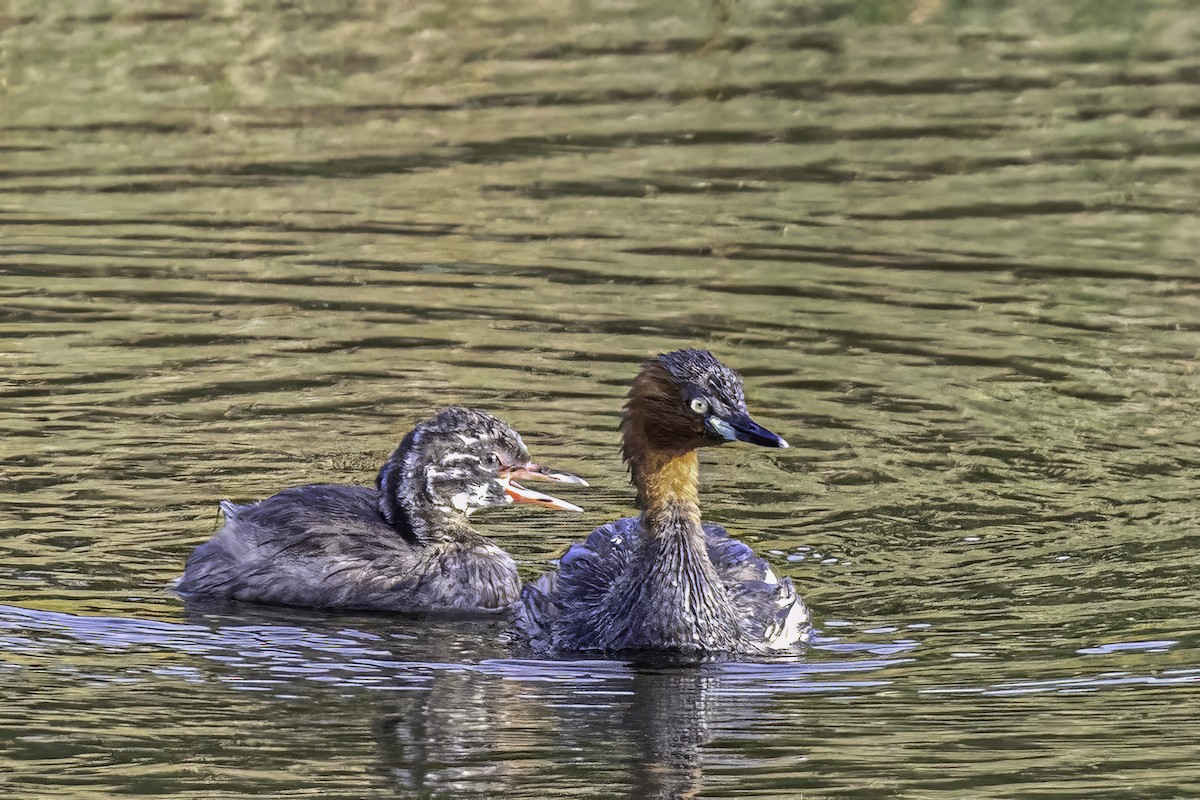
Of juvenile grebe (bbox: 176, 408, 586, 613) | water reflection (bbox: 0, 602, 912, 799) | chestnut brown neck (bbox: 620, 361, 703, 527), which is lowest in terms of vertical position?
water reflection (bbox: 0, 602, 912, 799)

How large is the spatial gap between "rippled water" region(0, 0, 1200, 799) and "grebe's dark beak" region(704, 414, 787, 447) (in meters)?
0.99

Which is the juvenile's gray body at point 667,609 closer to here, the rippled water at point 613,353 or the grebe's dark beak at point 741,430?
the rippled water at point 613,353

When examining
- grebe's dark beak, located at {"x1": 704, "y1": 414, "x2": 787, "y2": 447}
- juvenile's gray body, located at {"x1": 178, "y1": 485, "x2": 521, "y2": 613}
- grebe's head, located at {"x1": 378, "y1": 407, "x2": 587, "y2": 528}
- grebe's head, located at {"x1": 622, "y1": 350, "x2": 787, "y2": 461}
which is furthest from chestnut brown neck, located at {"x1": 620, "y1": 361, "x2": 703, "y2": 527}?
juvenile's gray body, located at {"x1": 178, "y1": 485, "x2": 521, "y2": 613}

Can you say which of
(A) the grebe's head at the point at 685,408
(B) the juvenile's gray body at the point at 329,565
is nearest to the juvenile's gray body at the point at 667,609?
(A) the grebe's head at the point at 685,408

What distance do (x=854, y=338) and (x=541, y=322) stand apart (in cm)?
203

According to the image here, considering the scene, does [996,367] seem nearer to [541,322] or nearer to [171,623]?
[541,322]

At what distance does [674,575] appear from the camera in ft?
34.1

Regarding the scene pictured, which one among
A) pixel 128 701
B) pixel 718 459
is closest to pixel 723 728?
pixel 128 701

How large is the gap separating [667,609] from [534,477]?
60.2 inches

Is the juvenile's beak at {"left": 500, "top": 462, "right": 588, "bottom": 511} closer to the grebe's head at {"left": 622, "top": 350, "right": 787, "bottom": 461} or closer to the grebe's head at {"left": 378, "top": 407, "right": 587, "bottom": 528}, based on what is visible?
the grebe's head at {"left": 378, "top": 407, "right": 587, "bottom": 528}

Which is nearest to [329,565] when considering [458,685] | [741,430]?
[458,685]

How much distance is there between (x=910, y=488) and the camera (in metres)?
12.4

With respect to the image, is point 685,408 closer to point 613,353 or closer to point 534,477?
point 534,477

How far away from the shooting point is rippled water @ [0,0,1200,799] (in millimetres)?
8961
